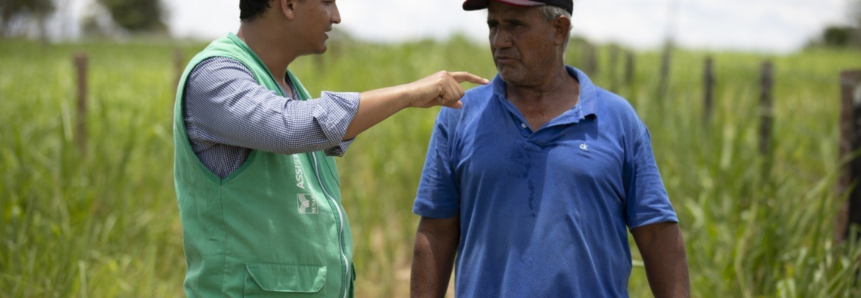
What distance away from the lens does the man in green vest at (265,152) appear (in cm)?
171

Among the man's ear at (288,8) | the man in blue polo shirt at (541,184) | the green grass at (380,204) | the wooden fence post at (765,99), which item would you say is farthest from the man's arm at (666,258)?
the wooden fence post at (765,99)

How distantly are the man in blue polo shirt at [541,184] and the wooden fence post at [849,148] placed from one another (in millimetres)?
1760

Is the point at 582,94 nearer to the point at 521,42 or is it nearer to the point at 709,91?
the point at 521,42

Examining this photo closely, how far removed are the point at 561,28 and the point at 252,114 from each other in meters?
0.82

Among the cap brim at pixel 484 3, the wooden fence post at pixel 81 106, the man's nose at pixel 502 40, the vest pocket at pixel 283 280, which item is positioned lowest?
the wooden fence post at pixel 81 106

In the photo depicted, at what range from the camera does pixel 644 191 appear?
207 cm

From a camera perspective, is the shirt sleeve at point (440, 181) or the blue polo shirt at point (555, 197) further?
the shirt sleeve at point (440, 181)

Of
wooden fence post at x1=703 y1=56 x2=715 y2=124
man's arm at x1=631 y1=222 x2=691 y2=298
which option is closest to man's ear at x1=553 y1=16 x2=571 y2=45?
man's arm at x1=631 y1=222 x2=691 y2=298

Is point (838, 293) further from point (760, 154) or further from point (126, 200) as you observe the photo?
point (126, 200)

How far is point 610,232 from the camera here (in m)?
2.08

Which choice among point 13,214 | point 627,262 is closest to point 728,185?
point 627,262

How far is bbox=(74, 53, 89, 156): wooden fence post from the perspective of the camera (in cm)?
538

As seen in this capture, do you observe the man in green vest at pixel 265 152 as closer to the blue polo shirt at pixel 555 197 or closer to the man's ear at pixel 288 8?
the man's ear at pixel 288 8

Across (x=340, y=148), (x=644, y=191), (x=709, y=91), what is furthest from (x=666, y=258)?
(x=709, y=91)
